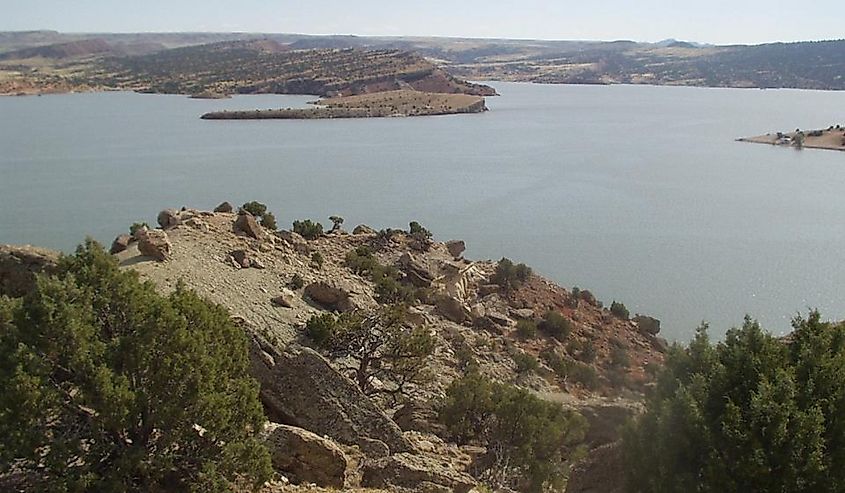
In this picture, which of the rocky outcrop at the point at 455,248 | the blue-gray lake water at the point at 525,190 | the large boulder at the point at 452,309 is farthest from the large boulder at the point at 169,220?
the blue-gray lake water at the point at 525,190

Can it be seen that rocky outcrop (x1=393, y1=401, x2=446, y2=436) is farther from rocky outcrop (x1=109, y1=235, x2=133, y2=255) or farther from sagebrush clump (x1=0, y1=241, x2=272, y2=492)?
rocky outcrop (x1=109, y1=235, x2=133, y2=255)

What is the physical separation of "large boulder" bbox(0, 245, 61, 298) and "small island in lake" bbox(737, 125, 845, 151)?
57.2 metres

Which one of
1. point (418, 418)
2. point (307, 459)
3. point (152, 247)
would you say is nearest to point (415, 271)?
point (152, 247)

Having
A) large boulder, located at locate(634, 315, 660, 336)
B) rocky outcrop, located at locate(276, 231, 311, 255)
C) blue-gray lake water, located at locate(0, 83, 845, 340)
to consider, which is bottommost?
large boulder, located at locate(634, 315, 660, 336)

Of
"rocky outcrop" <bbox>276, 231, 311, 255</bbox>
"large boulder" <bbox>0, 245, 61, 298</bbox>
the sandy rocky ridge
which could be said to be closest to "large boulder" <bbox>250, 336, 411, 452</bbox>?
the sandy rocky ridge

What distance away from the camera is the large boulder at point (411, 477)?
6.95 meters

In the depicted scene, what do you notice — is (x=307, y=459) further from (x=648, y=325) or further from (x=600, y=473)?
(x=648, y=325)

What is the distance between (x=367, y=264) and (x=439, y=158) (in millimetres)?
31018

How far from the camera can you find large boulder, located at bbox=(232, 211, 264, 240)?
54.2ft

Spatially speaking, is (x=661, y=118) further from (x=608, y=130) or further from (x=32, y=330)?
(x=32, y=330)

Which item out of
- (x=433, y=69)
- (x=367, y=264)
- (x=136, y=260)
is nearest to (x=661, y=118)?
(x=433, y=69)

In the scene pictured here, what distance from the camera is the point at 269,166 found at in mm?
43438

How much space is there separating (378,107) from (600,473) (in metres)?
73.9

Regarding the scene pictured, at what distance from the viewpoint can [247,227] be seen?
16.6 m
